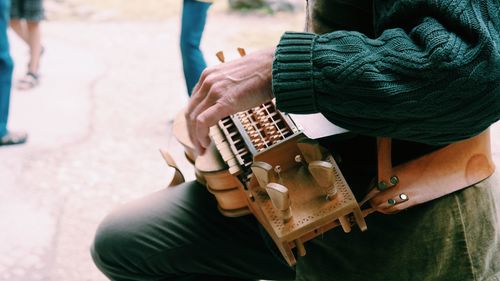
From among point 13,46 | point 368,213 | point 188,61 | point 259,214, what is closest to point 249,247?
point 259,214

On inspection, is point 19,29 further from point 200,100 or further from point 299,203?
point 299,203

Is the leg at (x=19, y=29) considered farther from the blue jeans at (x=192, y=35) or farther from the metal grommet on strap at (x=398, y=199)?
the metal grommet on strap at (x=398, y=199)

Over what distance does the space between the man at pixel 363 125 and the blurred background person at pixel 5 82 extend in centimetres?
251

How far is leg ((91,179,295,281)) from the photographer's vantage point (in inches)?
62.5

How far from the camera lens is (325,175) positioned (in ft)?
3.90

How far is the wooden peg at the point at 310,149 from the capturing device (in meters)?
1.24

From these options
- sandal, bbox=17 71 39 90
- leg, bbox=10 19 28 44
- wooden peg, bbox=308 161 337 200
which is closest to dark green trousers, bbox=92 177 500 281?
wooden peg, bbox=308 161 337 200

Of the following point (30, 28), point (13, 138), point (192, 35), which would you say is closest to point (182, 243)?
point (192, 35)

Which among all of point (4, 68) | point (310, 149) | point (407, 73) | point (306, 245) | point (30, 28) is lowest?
point (30, 28)

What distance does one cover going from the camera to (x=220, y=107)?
3.99ft

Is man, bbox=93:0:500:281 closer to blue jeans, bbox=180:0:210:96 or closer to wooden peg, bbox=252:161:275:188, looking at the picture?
wooden peg, bbox=252:161:275:188

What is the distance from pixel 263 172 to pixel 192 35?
2.60m

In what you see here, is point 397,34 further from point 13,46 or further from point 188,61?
point 13,46

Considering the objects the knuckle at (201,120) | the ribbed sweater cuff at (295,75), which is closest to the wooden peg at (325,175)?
the ribbed sweater cuff at (295,75)
